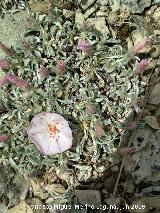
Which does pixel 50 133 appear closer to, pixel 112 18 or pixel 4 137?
pixel 4 137

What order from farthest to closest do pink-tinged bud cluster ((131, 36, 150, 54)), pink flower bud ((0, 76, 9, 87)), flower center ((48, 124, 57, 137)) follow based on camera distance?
1. pink flower bud ((0, 76, 9, 87))
2. flower center ((48, 124, 57, 137))
3. pink-tinged bud cluster ((131, 36, 150, 54))

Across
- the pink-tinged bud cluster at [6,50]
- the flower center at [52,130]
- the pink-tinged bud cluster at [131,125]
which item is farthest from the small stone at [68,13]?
the pink-tinged bud cluster at [131,125]

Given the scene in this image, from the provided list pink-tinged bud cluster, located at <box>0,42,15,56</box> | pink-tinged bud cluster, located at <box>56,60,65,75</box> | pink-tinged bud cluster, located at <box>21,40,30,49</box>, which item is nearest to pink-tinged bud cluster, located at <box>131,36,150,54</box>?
pink-tinged bud cluster, located at <box>56,60,65,75</box>

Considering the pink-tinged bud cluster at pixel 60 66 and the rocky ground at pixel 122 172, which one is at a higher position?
the pink-tinged bud cluster at pixel 60 66

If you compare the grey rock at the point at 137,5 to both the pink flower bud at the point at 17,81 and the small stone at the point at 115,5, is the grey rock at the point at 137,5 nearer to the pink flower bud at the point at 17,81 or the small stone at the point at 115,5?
the small stone at the point at 115,5

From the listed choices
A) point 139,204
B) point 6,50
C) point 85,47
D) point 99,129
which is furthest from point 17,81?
point 139,204

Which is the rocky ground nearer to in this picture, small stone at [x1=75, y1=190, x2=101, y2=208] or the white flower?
small stone at [x1=75, y1=190, x2=101, y2=208]

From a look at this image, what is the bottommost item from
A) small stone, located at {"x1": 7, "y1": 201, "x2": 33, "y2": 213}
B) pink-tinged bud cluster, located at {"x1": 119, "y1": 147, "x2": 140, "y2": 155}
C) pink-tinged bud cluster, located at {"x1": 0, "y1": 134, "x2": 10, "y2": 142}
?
small stone, located at {"x1": 7, "y1": 201, "x2": 33, "y2": 213}
